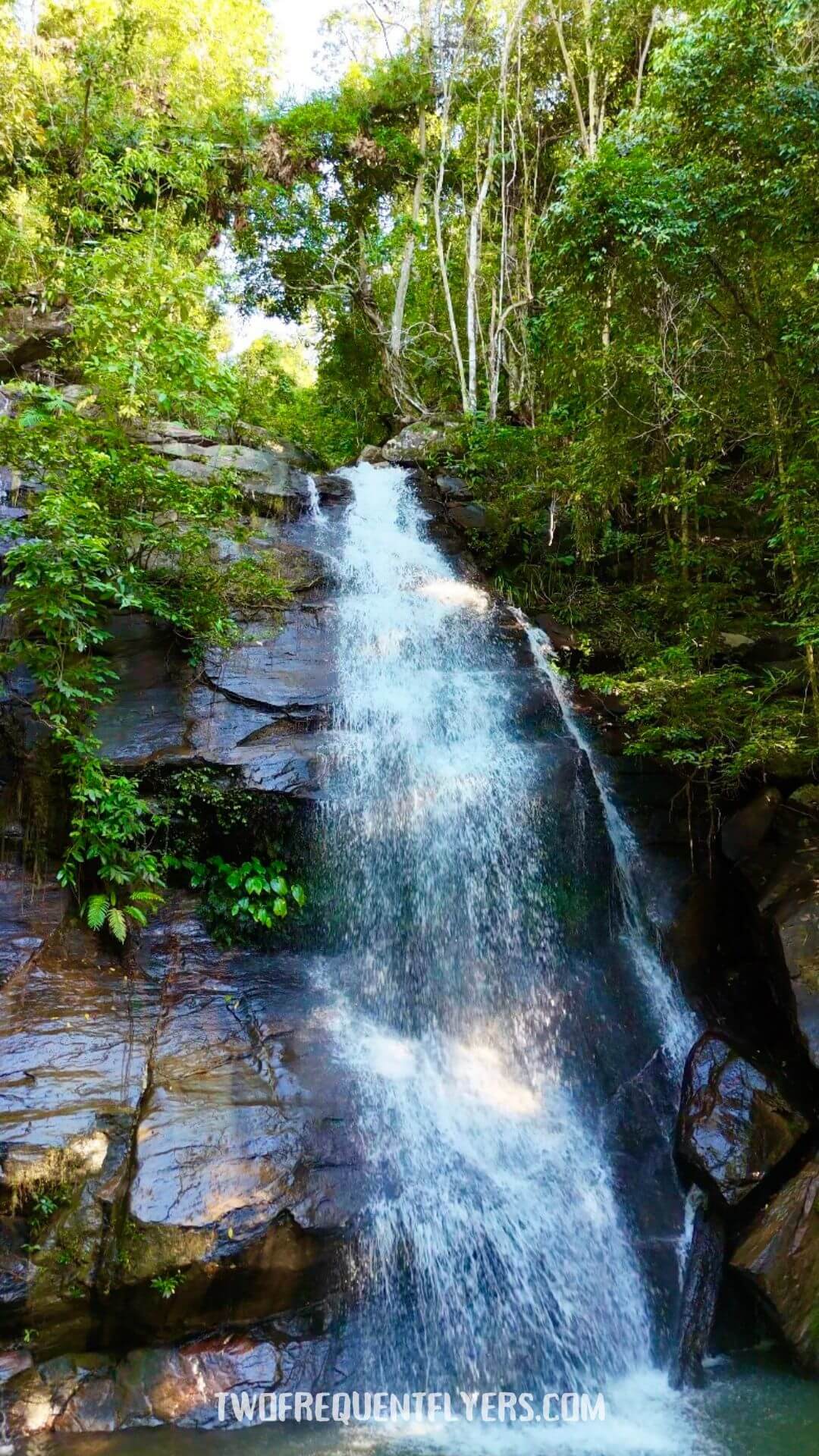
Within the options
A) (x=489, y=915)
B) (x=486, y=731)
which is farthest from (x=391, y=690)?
(x=489, y=915)

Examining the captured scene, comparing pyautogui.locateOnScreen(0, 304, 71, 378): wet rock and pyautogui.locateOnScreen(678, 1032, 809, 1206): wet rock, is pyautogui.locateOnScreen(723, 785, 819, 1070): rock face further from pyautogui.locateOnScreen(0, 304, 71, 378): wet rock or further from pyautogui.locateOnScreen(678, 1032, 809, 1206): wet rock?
pyautogui.locateOnScreen(0, 304, 71, 378): wet rock

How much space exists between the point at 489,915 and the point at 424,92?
18.6 metres

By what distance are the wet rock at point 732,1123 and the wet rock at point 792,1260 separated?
22cm

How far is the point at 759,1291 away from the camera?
5082 millimetres

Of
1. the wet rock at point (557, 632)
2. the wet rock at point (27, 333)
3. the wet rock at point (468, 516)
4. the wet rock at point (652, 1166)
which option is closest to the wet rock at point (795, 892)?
the wet rock at point (652, 1166)

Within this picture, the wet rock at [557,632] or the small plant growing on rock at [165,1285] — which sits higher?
the wet rock at [557,632]

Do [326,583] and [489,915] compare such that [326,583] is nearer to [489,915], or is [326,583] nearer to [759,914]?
[489,915]

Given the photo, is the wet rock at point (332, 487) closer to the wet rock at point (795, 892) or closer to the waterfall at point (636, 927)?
the waterfall at point (636, 927)

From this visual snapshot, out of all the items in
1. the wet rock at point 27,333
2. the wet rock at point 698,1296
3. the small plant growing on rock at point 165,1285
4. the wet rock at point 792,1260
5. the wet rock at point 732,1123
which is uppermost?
the wet rock at point 27,333

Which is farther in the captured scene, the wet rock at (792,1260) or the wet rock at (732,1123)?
the wet rock at (732,1123)

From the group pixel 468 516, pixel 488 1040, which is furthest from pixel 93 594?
pixel 468 516

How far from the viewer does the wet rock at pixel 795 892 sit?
6.09 m

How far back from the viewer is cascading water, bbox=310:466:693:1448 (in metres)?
4.98

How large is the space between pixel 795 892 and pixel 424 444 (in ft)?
34.1
